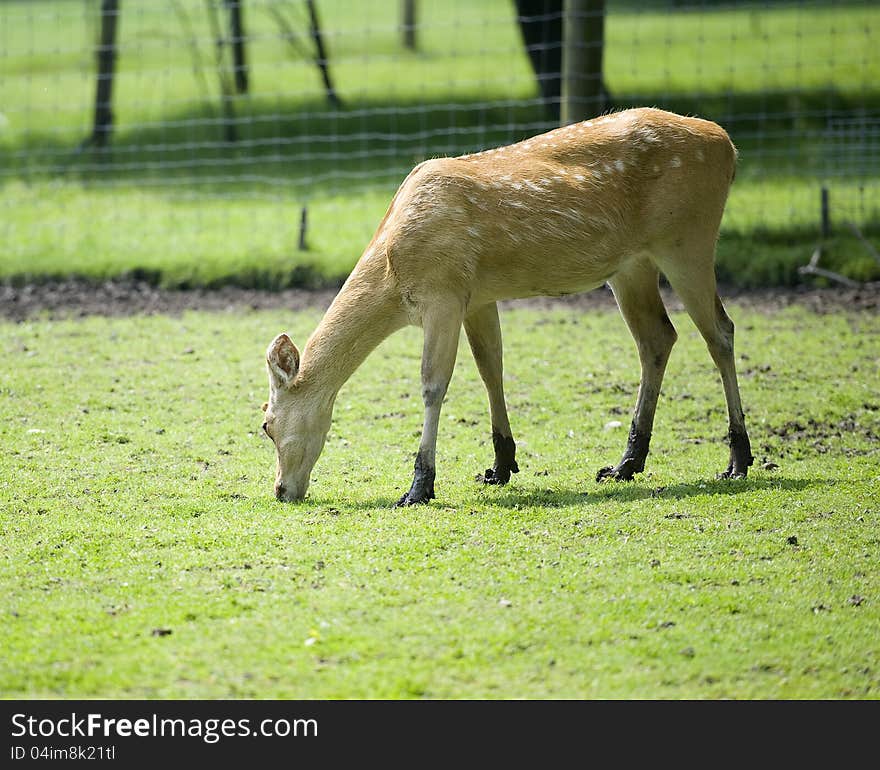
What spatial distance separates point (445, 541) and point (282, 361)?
1.49 meters

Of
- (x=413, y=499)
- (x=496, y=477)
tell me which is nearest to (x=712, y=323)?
(x=496, y=477)

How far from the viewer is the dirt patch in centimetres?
1198

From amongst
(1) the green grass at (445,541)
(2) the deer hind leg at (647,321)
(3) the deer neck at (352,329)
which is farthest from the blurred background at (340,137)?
(3) the deer neck at (352,329)

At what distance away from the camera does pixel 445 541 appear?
6160 mm

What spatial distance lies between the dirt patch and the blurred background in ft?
0.82

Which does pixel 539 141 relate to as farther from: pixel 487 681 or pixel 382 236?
pixel 487 681

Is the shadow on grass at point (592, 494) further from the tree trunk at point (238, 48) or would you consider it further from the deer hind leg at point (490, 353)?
the tree trunk at point (238, 48)

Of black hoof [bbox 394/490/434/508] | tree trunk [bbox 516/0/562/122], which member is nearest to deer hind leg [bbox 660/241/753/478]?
black hoof [bbox 394/490/434/508]

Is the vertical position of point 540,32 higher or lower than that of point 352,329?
higher

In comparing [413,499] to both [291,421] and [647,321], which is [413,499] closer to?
[291,421]

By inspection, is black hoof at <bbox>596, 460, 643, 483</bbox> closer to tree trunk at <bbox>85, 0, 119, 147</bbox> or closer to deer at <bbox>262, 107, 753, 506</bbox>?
deer at <bbox>262, 107, 753, 506</bbox>

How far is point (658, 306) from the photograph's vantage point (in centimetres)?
774

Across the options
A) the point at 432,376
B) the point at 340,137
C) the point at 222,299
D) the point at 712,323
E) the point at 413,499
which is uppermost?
the point at 712,323

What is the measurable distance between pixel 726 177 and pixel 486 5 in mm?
27457
